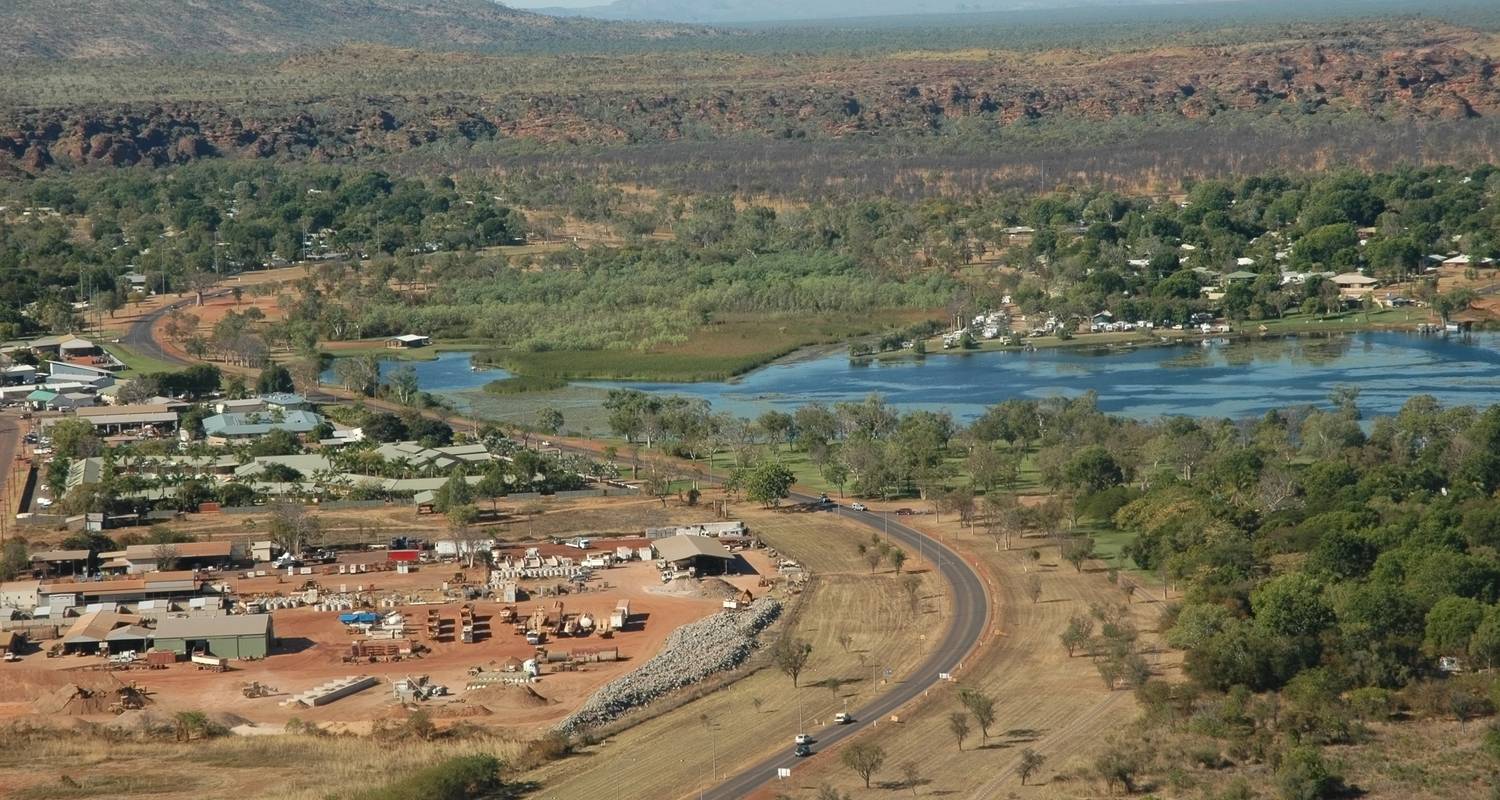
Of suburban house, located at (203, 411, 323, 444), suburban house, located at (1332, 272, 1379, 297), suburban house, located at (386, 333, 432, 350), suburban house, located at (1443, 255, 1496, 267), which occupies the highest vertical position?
suburban house, located at (1443, 255, 1496, 267)

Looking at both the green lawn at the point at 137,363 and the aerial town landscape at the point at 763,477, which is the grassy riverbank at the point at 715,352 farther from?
the green lawn at the point at 137,363

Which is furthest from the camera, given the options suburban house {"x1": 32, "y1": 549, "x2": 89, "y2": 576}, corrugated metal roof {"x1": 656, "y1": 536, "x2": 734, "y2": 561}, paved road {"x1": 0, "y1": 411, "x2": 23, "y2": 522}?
paved road {"x1": 0, "y1": 411, "x2": 23, "y2": 522}

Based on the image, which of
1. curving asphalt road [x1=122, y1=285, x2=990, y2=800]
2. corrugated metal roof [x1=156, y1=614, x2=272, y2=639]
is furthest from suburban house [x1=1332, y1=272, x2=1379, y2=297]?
corrugated metal roof [x1=156, y1=614, x2=272, y2=639]

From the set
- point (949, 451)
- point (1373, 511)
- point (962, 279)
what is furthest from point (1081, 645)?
point (962, 279)

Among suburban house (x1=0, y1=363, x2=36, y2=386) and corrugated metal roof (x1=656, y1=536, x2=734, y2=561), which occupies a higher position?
corrugated metal roof (x1=656, y1=536, x2=734, y2=561)

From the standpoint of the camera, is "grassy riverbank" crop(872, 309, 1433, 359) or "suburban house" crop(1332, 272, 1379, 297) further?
"suburban house" crop(1332, 272, 1379, 297)

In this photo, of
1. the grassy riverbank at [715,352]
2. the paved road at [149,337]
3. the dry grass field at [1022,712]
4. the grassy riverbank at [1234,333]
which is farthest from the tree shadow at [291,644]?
the grassy riverbank at [1234,333]

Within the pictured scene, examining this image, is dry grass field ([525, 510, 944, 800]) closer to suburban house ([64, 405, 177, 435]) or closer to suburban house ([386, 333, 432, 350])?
suburban house ([64, 405, 177, 435])

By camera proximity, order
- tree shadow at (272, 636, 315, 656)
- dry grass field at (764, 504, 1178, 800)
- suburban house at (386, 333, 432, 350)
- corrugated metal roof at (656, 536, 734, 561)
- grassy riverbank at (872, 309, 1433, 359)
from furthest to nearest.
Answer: suburban house at (386, 333, 432, 350) → grassy riverbank at (872, 309, 1433, 359) → corrugated metal roof at (656, 536, 734, 561) → tree shadow at (272, 636, 315, 656) → dry grass field at (764, 504, 1178, 800)
